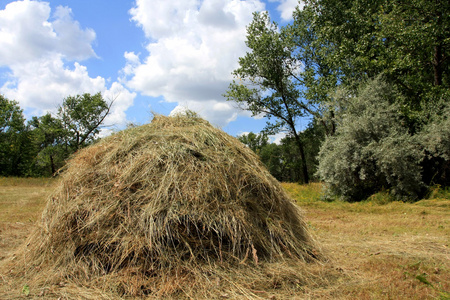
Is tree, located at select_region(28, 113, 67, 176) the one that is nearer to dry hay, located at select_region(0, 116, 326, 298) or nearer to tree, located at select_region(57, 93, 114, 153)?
tree, located at select_region(57, 93, 114, 153)

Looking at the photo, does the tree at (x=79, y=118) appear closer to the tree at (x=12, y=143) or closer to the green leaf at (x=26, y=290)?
the tree at (x=12, y=143)

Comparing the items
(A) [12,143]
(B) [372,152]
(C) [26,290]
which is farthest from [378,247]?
(A) [12,143]

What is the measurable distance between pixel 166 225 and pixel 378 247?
13.6ft

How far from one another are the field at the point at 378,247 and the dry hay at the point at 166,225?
0.53m

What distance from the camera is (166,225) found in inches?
157

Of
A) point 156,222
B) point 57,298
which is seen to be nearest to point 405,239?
point 156,222

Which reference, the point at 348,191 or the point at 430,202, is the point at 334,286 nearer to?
the point at 430,202

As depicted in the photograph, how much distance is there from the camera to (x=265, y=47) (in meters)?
22.4

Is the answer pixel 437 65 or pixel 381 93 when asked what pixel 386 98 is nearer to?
pixel 381 93

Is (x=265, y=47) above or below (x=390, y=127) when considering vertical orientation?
above

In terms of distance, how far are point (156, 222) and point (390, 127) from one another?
1176cm

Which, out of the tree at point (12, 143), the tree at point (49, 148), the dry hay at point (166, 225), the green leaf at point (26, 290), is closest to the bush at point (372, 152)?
the dry hay at point (166, 225)

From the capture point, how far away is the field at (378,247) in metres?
3.75

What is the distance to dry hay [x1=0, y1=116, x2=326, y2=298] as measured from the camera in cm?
381
